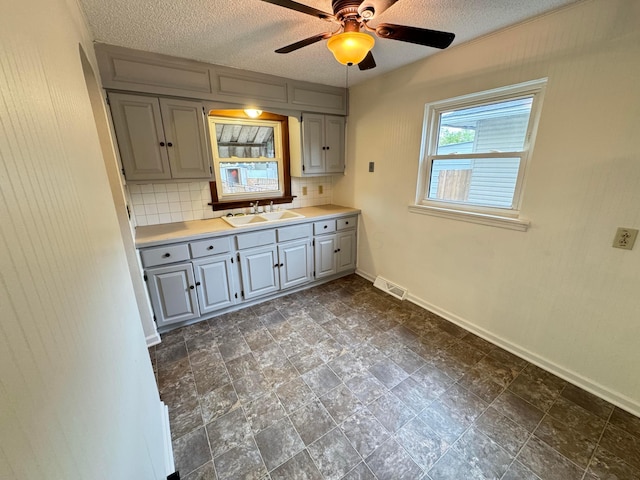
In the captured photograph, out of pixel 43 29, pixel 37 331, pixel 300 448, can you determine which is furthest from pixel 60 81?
pixel 300 448

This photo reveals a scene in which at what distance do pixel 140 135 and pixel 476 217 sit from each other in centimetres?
281

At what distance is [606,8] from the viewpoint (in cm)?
145

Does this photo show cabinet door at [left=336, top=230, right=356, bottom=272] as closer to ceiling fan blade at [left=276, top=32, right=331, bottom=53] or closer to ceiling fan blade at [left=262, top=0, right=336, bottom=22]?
ceiling fan blade at [left=276, top=32, right=331, bottom=53]

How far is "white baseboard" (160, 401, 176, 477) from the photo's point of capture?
1295 millimetres

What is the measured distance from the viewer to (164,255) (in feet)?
7.27

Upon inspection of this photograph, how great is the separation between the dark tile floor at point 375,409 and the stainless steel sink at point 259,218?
40.0 inches

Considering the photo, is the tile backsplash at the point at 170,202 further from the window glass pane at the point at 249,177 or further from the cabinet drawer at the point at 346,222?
the cabinet drawer at the point at 346,222

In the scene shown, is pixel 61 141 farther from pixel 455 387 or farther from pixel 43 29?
pixel 455 387

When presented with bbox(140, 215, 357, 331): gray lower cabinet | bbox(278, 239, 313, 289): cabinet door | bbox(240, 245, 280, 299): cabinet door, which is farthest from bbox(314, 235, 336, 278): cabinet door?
bbox(240, 245, 280, 299): cabinet door

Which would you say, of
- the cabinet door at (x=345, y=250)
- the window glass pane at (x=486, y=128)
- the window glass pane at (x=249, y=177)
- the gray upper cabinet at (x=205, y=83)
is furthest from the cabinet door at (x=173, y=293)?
the window glass pane at (x=486, y=128)

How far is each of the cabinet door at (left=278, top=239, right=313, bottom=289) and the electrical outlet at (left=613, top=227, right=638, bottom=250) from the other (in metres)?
2.37

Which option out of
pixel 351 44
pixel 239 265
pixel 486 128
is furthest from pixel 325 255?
pixel 351 44

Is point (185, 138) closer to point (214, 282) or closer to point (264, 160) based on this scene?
point (264, 160)

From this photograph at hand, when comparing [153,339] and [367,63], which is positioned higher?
[367,63]
